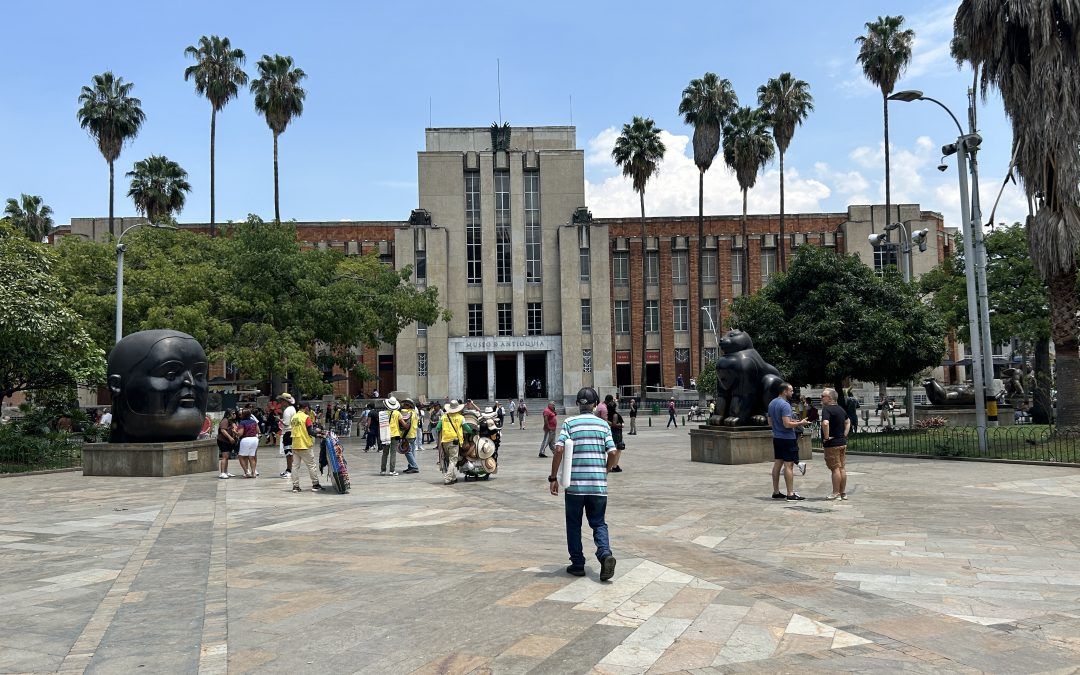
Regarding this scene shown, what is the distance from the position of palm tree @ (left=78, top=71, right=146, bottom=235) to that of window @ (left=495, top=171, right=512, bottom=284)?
23068 mm

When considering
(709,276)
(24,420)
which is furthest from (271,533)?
(709,276)

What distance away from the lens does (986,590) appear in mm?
6863

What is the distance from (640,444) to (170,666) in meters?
22.7

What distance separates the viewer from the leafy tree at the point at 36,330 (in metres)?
19.5

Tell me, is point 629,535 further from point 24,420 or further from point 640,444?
point 24,420

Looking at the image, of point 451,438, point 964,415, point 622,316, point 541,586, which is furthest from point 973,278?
point 622,316

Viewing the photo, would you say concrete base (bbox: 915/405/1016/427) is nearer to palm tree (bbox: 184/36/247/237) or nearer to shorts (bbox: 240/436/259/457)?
shorts (bbox: 240/436/259/457)

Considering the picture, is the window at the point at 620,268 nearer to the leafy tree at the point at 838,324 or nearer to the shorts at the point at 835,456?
the leafy tree at the point at 838,324

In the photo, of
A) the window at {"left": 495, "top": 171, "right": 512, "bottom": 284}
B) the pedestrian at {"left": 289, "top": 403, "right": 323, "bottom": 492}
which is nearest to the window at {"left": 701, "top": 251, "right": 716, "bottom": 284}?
the window at {"left": 495, "top": 171, "right": 512, "bottom": 284}

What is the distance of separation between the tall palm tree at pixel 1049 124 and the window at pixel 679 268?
4222 cm

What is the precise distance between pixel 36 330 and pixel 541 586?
17378 mm

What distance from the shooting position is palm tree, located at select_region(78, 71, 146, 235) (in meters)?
48.3

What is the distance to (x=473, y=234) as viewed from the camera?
57.6m

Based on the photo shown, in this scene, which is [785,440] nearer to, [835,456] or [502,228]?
[835,456]
